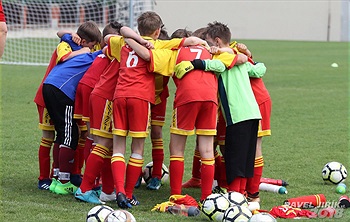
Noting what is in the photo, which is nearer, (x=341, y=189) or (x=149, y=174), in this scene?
(x=341, y=189)

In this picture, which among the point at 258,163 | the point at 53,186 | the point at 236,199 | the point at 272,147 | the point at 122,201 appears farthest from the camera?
the point at 272,147

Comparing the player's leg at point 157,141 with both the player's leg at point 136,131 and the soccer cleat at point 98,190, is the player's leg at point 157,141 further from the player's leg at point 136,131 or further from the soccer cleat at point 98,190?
the player's leg at point 136,131

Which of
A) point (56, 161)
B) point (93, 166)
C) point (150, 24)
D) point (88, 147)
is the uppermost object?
point (150, 24)

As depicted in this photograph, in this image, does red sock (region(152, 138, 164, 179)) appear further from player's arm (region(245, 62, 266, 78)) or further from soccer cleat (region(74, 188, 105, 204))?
player's arm (region(245, 62, 266, 78))

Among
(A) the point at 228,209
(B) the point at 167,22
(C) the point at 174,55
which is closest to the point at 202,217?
(A) the point at 228,209

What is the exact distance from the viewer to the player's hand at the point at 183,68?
6.28 m

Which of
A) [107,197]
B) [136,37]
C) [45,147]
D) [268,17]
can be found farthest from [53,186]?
[268,17]

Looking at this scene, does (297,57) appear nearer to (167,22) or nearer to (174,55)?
(167,22)

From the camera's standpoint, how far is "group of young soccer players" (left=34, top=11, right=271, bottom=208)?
6.34 metres

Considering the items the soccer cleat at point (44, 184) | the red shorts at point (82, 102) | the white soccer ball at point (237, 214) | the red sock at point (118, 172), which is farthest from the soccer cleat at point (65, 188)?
the white soccer ball at point (237, 214)

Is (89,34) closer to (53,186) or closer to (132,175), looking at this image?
(53,186)

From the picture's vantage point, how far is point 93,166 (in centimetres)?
649

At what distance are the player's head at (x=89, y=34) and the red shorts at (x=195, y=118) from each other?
4.63ft

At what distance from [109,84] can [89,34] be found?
0.86m
